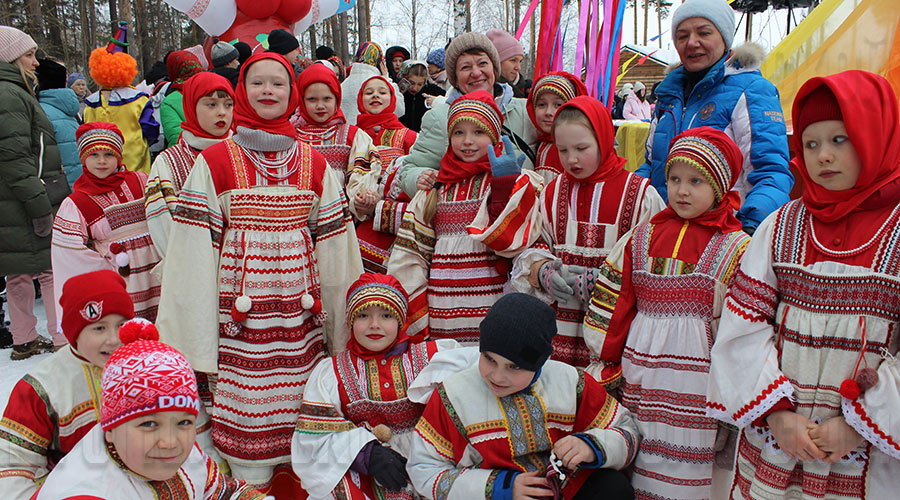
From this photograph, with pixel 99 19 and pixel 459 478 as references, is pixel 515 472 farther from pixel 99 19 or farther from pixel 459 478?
pixel 99 19

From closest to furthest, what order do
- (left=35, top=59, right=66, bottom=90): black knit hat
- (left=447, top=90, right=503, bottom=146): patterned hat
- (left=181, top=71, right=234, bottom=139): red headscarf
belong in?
1. (left=447, top=90, right=503, bottom=146): patterned hat
2. (left=181, top=71, right=234, bottom=139): red headscarf
3. (left=35, top=59, right=66, bottom=90): black knit hat

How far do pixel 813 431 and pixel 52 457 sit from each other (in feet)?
7.90

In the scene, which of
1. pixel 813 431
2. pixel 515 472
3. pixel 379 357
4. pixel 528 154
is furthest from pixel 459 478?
pixel 528 154

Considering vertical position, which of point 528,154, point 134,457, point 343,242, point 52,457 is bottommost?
point 52,457

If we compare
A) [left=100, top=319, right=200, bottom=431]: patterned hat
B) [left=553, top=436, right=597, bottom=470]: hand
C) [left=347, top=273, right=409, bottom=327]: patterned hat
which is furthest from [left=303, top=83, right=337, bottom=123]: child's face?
[left=553, top=436, right=597, bottom=470]: hand

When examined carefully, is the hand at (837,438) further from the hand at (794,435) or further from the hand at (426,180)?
the hand at (426,180)

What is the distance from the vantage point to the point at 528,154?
3.44 metres

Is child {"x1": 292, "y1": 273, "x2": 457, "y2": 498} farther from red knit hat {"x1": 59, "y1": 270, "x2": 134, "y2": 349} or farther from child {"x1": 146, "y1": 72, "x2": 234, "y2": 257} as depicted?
child {"x1": 146, "y1": 72, "x2": 234, "y2": 257}

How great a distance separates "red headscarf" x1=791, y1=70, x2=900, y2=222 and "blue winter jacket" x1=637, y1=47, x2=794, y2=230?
794 millimetres

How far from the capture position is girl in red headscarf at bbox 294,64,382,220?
386 cm

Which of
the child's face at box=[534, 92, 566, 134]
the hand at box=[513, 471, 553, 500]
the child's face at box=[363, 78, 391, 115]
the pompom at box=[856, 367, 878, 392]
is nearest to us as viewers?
the pompom at box=[856, 367, 878, 392]

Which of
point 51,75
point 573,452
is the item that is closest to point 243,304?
point 573,452

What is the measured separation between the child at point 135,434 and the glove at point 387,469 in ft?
2.56

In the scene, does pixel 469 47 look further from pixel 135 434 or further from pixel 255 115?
pixel 135 434
